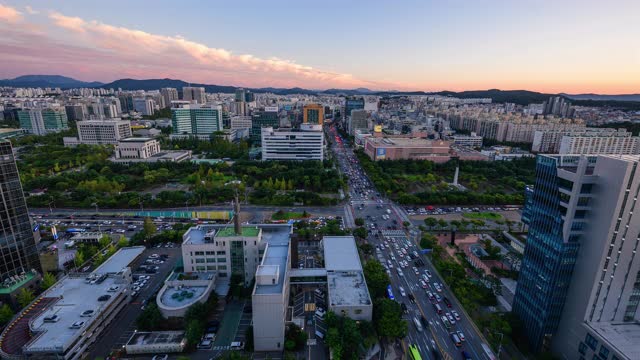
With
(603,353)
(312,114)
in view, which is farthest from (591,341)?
(312,114)

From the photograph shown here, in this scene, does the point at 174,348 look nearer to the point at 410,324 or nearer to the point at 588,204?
the point at 410,324

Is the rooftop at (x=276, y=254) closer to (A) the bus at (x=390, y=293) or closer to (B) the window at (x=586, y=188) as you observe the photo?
(A) the bus at (x=390, y=293)

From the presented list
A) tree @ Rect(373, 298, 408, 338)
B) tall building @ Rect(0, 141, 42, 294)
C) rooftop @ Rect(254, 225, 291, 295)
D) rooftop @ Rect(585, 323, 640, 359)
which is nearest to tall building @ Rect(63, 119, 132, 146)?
tall building @ Rect(0, 141, 42, 294)

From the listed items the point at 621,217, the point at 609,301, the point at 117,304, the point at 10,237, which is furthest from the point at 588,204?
the point at 10,237

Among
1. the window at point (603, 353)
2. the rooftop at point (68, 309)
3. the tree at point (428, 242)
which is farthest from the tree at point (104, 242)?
the window at point (603, 353)

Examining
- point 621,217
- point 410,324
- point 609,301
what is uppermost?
point 621,217

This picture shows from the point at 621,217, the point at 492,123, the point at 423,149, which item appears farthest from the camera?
the point at 492,123

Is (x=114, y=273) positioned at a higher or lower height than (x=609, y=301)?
lower
